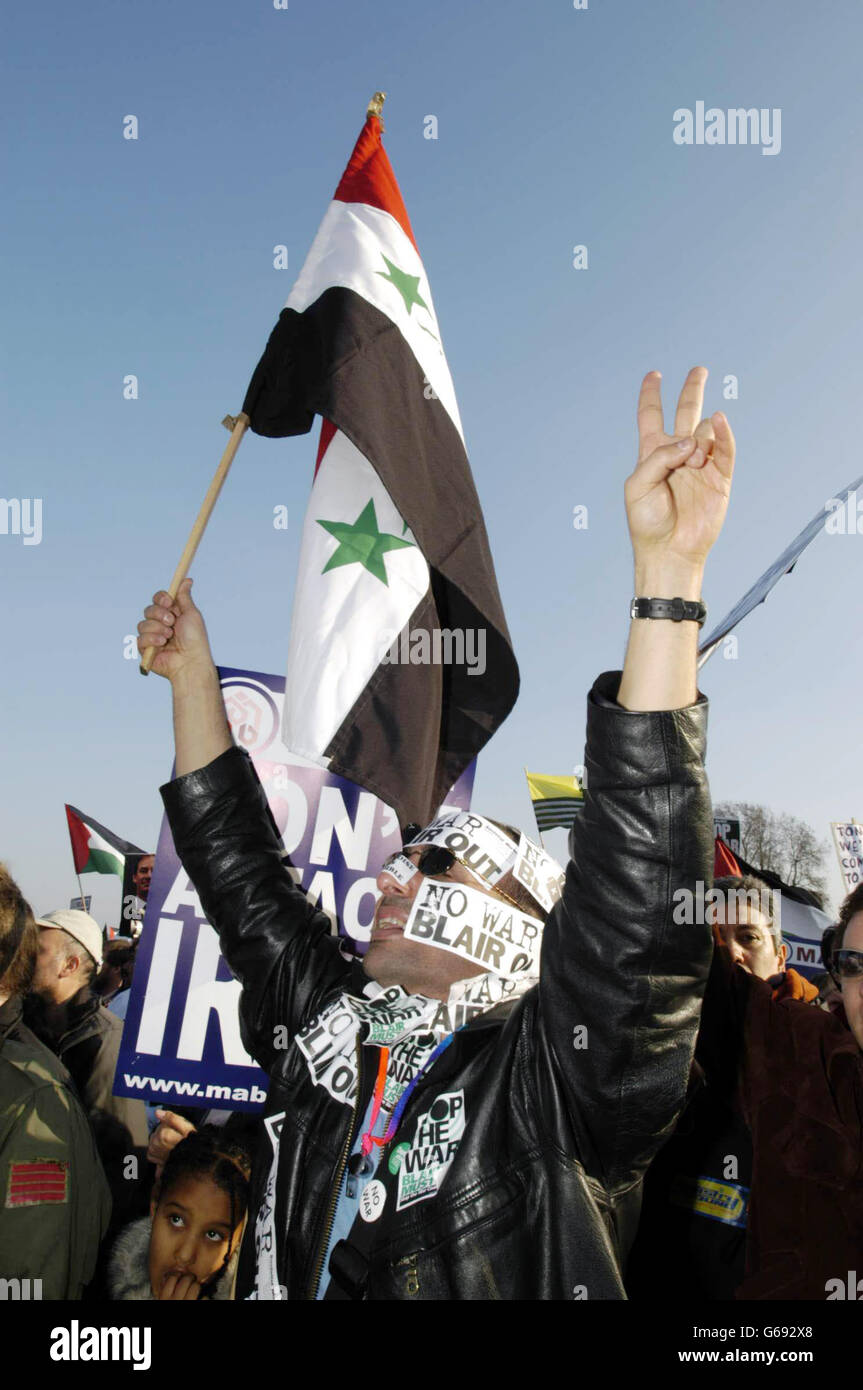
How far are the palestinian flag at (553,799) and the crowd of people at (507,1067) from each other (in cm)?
653

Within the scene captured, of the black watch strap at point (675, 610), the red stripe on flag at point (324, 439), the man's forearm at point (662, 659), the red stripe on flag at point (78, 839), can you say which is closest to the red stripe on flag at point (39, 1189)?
the man's forearm at point (662, 659)

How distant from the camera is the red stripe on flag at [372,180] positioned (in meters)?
4.16

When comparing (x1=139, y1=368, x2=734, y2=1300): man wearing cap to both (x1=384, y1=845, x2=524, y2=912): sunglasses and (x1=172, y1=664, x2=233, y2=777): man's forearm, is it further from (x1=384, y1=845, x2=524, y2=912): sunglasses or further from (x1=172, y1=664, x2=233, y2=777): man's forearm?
(x1=172, y1=664, x2=233, y2=777): man's forearm

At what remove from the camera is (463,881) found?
2629mm

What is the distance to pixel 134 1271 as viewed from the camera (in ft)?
11.2

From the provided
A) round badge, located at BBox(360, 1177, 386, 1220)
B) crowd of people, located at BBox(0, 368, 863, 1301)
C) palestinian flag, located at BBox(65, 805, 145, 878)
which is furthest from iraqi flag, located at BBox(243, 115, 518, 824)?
palestinian flag, located at BBox(65, 805, 145, 878)

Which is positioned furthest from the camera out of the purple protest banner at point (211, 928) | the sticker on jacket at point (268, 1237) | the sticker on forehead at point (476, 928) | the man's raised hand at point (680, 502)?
the purple protest banner at point (211, 928)

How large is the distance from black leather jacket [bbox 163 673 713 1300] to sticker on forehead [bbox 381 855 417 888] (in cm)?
56

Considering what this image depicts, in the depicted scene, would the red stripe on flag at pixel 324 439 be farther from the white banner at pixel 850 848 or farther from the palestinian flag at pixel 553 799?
the white banner at pixel 850 848

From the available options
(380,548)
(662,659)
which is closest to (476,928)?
(662,659)

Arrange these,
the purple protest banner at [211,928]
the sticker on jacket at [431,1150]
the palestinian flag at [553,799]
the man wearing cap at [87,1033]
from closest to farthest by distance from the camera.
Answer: the sticker on jacket at [431,1150]
the purple protest banner at [211,928]
the man wearing cap at [87,1033]
the palestinian flag at [553,799]

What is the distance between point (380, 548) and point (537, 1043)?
212 cm

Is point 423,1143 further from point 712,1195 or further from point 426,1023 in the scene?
point 712,1195
